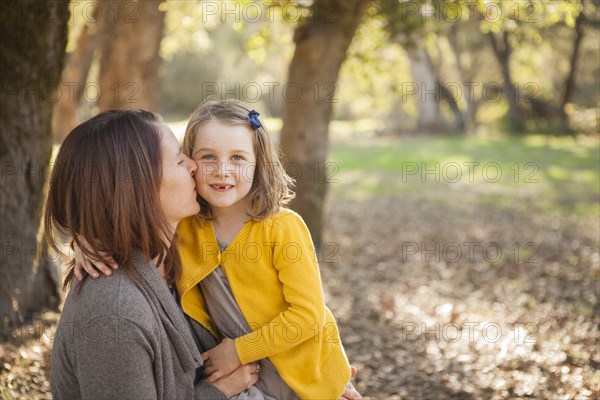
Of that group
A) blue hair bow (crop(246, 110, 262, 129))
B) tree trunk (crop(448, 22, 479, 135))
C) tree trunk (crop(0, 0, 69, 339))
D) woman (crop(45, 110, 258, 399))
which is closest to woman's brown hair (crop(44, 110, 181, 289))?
woman (crop(45, 110, 258, 399))

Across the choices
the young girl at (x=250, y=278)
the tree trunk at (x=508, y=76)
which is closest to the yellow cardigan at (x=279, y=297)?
the young girl at (x=250, y=278)

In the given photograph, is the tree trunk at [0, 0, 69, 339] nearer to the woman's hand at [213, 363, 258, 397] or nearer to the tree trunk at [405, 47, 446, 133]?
the woman's hand at [213, 363, 258, 397]

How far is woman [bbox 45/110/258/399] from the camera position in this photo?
1.95 metres

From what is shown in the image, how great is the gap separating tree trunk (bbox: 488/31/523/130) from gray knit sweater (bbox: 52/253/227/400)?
24.0m

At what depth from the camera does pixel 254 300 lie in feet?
8.36

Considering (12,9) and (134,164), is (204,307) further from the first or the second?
(12,9)

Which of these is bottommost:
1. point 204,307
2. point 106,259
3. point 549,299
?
point 549,299

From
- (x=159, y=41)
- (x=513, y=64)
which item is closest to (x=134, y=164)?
(x=159, y=41)

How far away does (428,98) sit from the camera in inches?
1030

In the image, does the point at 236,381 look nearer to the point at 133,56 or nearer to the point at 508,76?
the point at 133,56

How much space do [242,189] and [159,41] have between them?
4445mm

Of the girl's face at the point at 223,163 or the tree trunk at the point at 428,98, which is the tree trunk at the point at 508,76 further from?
the girl's face at the point at 223,163

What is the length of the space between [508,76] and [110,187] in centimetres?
2444

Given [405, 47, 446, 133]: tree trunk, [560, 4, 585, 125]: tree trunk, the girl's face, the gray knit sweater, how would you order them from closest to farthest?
the gray knit sweater < the girl's face < [560, 4, 585, 125]: tree trunk < [405, 47, 446, 133]: tree trunk
